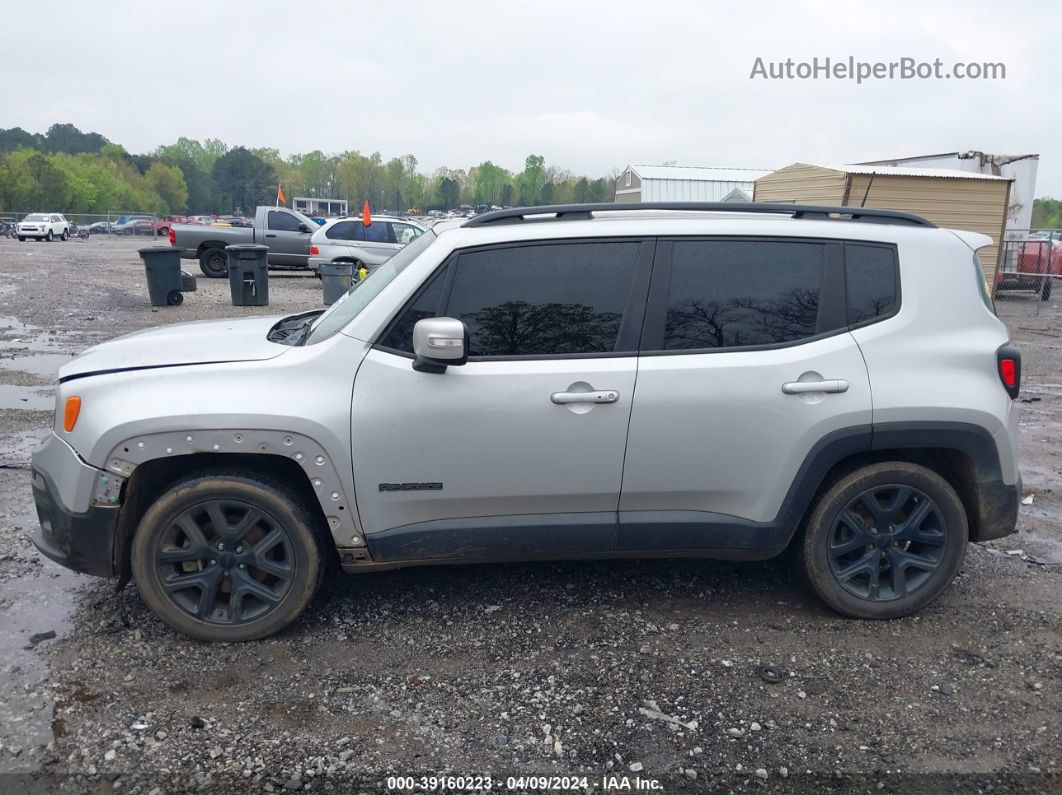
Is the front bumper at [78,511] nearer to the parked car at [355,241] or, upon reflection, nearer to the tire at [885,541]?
the tire at [885,541]

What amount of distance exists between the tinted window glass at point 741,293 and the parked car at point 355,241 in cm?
1527

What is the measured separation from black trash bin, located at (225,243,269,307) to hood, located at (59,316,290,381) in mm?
11744

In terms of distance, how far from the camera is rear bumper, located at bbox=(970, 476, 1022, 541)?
3.98 m

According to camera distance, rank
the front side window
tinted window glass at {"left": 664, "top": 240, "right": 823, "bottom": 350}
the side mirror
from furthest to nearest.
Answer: the front side window
tinted window glass at {"left": 664, "top": 240, "right": 823, "bottom": 350}
the side mirror

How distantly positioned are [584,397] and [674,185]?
30145mm

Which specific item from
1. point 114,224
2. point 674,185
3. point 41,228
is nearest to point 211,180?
point 114,224

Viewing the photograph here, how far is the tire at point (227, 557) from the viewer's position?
12.0 feet

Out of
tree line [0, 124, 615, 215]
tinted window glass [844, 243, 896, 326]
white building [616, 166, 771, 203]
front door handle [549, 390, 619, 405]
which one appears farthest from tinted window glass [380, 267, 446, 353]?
tree line [0, 124, 615, 215]

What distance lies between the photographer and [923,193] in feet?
57.5

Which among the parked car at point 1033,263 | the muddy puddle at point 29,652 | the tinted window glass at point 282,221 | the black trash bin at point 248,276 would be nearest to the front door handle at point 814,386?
the muddy puddle at point 29,652

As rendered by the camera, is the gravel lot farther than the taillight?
No

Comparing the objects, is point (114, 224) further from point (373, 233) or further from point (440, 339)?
point (440, 339)

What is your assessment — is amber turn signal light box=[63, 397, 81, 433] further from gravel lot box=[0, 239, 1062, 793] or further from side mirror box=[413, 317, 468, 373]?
side mirror box=[413, 317, 468, 373]

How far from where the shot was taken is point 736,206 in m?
4.13
